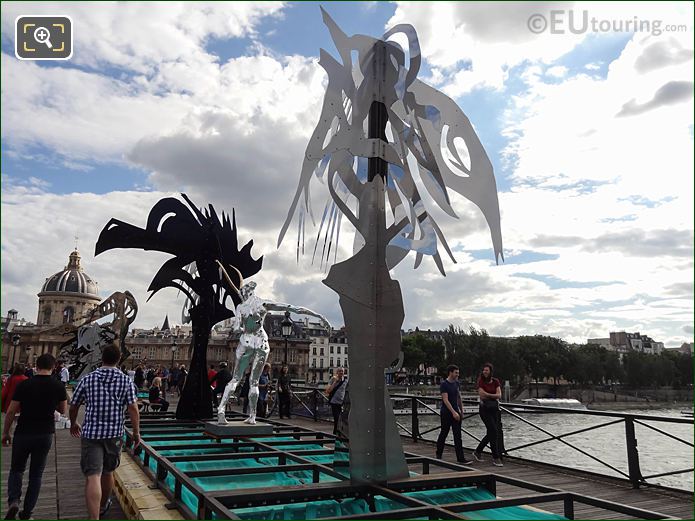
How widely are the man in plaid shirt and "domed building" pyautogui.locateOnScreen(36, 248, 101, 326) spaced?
4355 inches

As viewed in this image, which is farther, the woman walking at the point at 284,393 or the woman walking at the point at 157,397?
the woman walking at the point at 284,393

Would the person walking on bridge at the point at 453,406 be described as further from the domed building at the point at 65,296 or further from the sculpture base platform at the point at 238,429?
the domed building at the point at 65,296

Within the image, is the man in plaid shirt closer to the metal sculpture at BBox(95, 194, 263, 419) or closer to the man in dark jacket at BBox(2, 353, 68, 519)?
the man in dark jacket at BBox(2, 353, 68, 519)

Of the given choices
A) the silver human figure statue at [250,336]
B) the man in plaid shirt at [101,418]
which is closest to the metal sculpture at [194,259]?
the silver human figure statue at [250,336]

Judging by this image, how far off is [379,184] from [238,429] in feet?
19.4

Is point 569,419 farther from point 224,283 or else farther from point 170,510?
point 170,510

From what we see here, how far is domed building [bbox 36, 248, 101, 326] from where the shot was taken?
107 metres

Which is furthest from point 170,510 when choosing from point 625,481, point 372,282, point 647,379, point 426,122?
point 647,379

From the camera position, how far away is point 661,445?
25.8 m

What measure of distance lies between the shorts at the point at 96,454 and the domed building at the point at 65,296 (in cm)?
11072

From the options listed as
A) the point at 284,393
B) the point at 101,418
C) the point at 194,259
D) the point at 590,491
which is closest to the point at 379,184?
the point at 101,418

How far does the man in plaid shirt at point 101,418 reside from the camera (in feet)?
15.6

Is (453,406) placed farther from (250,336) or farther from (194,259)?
(194,259)

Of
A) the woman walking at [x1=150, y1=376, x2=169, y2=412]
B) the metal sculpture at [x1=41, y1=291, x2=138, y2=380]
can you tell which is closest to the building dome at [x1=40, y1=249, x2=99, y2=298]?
the metal sculpture at [x1=41, y1=291, x2=138, y2=380]
